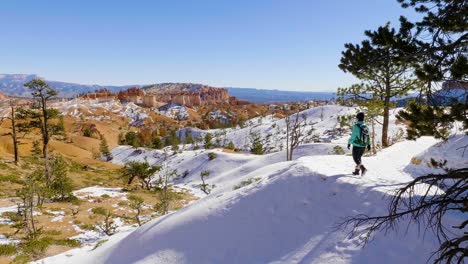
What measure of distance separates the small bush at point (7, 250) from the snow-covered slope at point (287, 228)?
14.8 feet

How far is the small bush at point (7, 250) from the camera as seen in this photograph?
49.0 ft

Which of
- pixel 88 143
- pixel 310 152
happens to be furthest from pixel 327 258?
pixel 88 143

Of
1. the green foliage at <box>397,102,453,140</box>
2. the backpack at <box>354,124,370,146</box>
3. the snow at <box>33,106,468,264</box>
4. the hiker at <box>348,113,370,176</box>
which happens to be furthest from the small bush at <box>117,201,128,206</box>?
the green foliage at <box>397,102,453,140</box>

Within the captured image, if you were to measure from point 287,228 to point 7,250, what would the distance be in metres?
14.5

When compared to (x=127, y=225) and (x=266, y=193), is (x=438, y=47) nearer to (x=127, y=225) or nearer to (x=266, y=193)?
(x=266, y=193)

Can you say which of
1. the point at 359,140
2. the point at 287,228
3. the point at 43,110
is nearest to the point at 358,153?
the point at 359,140

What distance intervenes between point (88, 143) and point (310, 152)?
268ft

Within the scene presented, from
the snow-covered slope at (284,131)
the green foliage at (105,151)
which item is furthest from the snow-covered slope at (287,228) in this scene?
the green foliage at (105,151)

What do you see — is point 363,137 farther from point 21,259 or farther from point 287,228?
point 21,259

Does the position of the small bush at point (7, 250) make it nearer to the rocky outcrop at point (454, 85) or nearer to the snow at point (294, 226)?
the snow at point (294, 226)

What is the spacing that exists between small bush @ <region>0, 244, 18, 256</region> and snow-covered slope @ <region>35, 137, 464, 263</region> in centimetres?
450

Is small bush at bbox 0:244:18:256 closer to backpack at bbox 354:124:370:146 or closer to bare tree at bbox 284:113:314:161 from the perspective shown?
backpack at bbox 354:124:370:146

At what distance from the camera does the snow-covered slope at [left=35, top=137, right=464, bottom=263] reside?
817 centimetres

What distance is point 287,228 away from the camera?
9594mm
